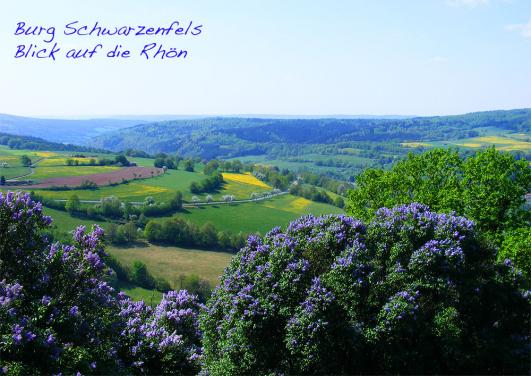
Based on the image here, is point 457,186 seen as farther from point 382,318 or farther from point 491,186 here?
point 382,318

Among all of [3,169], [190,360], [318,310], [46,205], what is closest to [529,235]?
[318,310]

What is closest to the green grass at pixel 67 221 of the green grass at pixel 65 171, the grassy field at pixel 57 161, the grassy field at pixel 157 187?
the grassy field at pixel 157 187

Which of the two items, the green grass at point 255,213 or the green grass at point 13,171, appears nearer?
the green grass at point 255,213

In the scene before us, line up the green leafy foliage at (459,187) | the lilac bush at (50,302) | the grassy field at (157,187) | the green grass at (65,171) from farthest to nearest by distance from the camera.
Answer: the green grass at (65,171) → the grassy field at (157,187) → the green leafy foliage at (459,187) → the lilac bush at (50,302)

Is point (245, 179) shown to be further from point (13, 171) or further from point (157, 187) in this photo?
point (13, 171)

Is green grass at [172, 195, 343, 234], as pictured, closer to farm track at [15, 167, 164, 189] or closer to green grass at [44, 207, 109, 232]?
green grass at [44, 207, 109, 232]

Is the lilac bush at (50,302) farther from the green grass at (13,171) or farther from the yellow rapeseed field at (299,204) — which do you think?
the green grass at (13,171)
